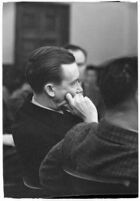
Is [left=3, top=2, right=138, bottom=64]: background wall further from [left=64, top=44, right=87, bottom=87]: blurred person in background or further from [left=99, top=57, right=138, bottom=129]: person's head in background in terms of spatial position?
[left=99, top=57, right=138, bottom=129]: person's head in background

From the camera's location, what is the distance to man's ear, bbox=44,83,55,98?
2945mm

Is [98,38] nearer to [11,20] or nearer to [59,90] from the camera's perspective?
[59,90]

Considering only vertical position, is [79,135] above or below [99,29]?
below

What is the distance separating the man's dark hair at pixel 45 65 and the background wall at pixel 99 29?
0.56 feet

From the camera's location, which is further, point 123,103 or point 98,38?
point 98,38

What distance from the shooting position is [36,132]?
2.95 meters

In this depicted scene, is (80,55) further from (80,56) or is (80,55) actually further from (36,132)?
(36,132)

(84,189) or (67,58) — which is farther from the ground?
(67,58)

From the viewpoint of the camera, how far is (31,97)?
117 inches

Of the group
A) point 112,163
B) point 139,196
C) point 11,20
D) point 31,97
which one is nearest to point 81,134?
point 112,163

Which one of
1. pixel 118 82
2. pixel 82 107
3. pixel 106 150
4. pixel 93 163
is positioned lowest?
pixel 93 163

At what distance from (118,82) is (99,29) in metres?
0.56

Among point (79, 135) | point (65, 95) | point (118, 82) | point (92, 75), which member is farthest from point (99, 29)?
point (79, 135)

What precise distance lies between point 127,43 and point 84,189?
1.37 m
